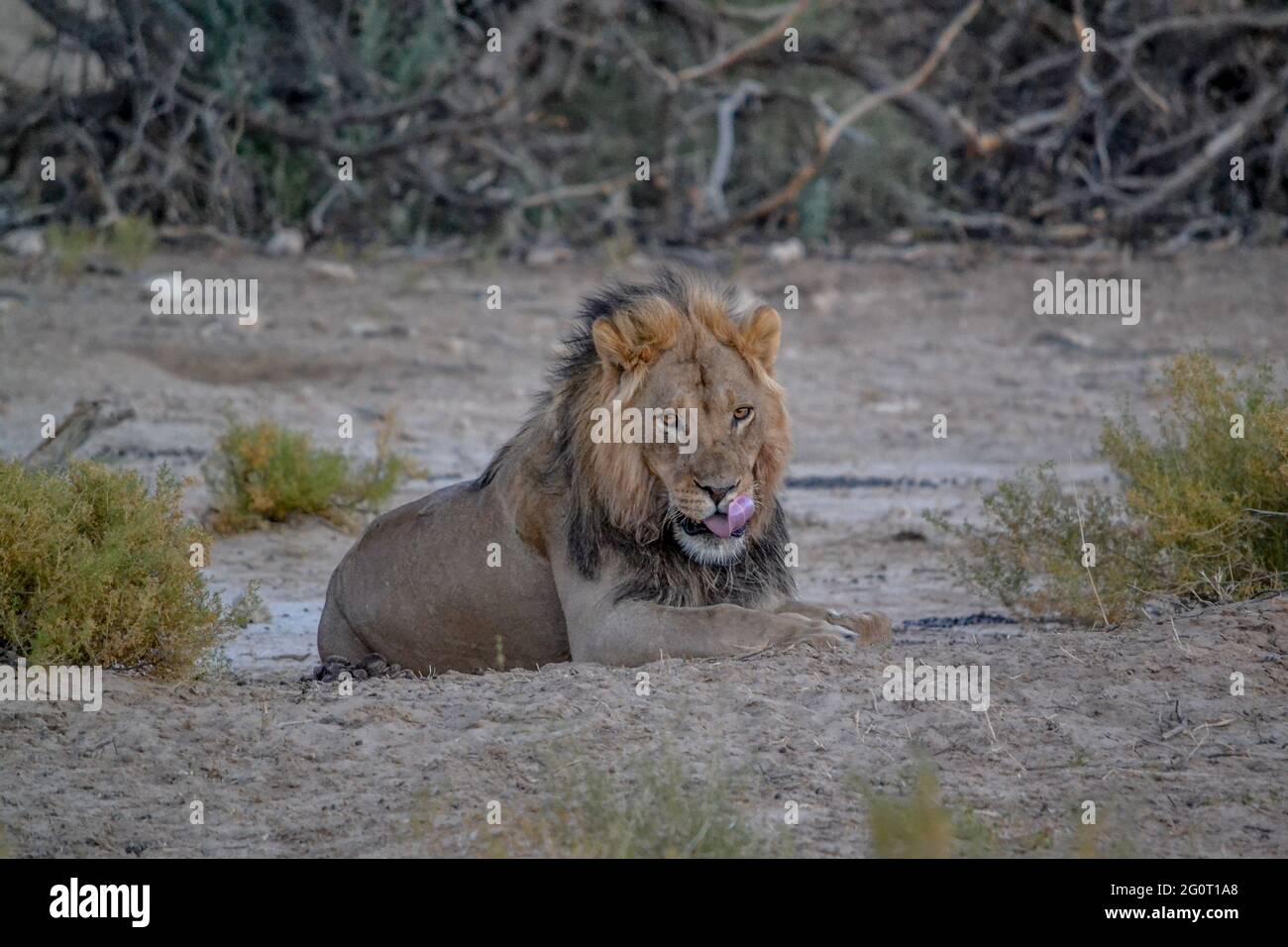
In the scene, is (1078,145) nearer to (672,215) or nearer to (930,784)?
(672,215)

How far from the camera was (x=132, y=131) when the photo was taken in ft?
51.6

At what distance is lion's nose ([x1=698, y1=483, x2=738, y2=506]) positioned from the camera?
219 inches

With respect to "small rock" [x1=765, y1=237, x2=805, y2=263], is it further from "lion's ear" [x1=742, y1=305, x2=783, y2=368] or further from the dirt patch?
the dirt patch

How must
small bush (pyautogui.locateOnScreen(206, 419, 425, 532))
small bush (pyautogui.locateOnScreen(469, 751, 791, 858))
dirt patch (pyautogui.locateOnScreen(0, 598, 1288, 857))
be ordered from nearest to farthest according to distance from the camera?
small bush (pyautogui.locateOnScreen(469, 751, 791, 858))
dirt patch (pyautogui.locateOnScreen(0, 598, 1288, 857))
small bush (pyautogui.locateOnScreen(206, 419, 425, 532))

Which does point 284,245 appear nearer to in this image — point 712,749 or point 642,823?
point 712,749

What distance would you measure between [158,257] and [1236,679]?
11.9 meters

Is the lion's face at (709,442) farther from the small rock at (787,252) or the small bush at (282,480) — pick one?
the small rock at (787,252)

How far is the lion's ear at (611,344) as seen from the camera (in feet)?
18.9

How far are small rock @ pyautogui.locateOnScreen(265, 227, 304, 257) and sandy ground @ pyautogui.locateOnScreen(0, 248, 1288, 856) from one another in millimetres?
1670

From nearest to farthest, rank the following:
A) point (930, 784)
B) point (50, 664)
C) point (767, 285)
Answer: point (930, 784) < point (50, 664) < point (767, 285)

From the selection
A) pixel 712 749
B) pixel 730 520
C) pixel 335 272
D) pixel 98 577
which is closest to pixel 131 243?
pixel 335 272

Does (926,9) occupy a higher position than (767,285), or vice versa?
(926,9)

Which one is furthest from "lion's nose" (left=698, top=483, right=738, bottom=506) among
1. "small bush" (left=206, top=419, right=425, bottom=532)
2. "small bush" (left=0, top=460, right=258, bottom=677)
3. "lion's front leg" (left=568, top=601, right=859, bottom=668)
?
"small bush" (left=206, top=419, right=425, bottom=532)
